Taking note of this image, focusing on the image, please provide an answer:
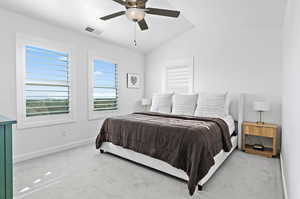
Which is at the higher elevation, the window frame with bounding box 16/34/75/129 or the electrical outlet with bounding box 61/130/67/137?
the window frame with bounding box 16/34/75/129

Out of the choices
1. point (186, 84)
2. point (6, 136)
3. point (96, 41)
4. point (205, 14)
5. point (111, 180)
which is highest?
point (205, 14)

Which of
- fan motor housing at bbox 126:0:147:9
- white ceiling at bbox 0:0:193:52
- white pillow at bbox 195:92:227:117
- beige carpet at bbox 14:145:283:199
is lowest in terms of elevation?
beige carpet at bbox 14:145:283:199

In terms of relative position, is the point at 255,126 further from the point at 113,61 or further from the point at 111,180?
the point at 113,61

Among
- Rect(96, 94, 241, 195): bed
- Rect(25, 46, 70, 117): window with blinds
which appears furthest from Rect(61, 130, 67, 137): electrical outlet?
Rect(96, 94, 241, 195): bed

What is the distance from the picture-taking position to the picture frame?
509 cm

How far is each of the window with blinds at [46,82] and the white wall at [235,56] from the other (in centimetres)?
295

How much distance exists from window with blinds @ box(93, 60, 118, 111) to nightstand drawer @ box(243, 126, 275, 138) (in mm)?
3243

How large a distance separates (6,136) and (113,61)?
3578 mm

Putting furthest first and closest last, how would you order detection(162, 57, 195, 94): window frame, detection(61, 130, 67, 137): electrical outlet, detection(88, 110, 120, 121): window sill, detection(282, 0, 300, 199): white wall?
detection(162, 57, 195, 94): window frame
detection(88, 110, 120, 121): window sill
detection(61, 130, 67, 137): electrical outlet
detection(282, 0, 300, 199): white wall

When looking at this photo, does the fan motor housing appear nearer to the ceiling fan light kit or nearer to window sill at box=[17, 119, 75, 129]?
the ceiling fan light kit

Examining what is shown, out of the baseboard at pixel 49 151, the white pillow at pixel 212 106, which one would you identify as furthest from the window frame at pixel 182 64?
the baseboard at pixel 49 151

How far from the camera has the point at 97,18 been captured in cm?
337

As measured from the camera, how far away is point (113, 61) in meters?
4.59

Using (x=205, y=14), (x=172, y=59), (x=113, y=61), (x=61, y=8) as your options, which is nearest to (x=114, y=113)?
(x=113, y=61)
